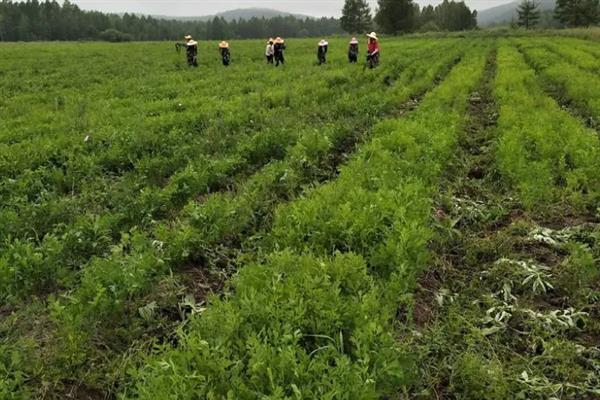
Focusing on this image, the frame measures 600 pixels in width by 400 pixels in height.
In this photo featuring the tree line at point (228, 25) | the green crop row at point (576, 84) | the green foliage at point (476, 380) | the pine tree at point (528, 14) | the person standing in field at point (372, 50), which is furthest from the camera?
the pine tree at point (528, 14)

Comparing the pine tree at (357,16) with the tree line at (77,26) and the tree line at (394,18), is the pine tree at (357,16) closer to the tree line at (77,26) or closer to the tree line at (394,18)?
the tree line at (394,18)

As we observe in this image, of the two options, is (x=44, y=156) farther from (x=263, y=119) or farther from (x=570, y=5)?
(x=570, y=5)

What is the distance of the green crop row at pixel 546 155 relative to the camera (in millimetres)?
7258

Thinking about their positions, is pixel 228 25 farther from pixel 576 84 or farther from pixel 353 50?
pixel 576 84

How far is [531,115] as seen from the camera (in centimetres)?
1157

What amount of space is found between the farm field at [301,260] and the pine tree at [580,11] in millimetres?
76370

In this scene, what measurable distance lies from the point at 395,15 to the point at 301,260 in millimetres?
85418

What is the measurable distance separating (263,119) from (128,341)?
891 cm

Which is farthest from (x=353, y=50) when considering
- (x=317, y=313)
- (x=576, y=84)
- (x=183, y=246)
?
(x=317, y=313)

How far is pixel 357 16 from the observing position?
294 ft

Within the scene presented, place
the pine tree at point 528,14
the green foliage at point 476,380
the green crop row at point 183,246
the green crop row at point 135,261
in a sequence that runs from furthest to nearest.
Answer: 1. the pine tree at point 528,14
2. the green crop row at point 183,246
3. the green crop row at point 135,261
4. the green foliage at point 476,380

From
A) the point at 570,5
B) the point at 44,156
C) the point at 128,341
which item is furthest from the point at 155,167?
the point at 570,5

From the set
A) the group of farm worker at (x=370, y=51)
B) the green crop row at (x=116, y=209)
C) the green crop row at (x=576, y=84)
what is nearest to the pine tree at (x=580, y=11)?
the green crop row at (x=576, y=84)

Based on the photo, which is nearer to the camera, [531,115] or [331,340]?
[331,340]
